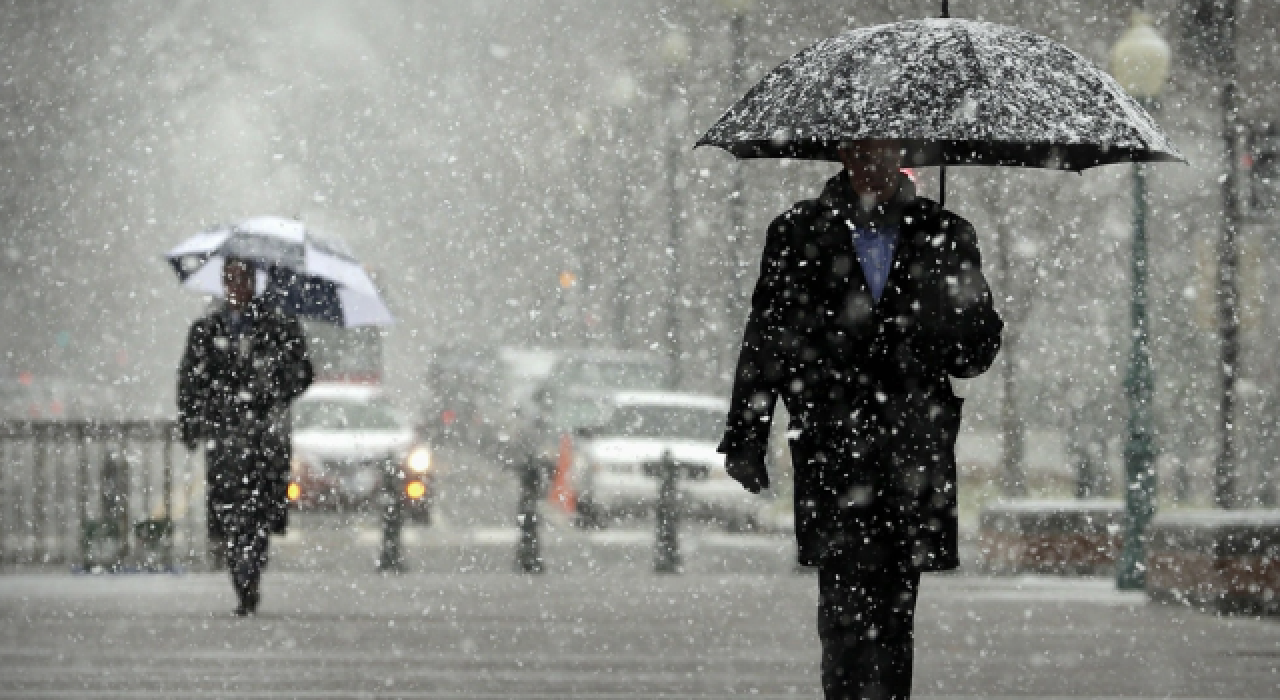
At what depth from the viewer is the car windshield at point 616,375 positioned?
30562 millimetres

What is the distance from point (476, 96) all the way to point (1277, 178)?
5120cm

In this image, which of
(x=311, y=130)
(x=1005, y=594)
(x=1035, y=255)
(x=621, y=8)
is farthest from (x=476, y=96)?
(x=1005, y=594)

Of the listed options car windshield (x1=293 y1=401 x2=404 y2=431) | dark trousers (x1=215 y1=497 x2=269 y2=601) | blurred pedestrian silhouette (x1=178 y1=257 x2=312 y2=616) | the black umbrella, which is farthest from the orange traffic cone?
the black umbrella

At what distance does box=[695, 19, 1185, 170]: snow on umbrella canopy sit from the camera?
6811 millimetres

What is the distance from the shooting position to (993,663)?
437 inches

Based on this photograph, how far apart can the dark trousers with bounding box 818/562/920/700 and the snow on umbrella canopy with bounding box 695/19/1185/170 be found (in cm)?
125

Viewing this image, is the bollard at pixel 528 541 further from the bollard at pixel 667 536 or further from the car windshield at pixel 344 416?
the car windshield at pixel 344 416

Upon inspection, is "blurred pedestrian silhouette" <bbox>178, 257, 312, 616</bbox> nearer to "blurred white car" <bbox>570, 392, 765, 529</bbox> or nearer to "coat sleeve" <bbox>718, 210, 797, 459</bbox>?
"coat sleeve" <bbox>718, 210, 797, 459</bbox>

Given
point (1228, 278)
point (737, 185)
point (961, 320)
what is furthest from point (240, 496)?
point (737, 185)

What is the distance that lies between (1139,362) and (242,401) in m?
6.77

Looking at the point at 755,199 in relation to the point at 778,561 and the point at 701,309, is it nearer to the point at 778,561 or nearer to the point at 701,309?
the point at 701,309

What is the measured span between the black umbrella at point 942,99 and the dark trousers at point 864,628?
125cm

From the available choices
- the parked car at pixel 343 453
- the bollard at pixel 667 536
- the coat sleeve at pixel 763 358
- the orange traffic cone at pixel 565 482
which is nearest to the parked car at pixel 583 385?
the parked car at pixel 343 453

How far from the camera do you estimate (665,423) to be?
24.6 meters
